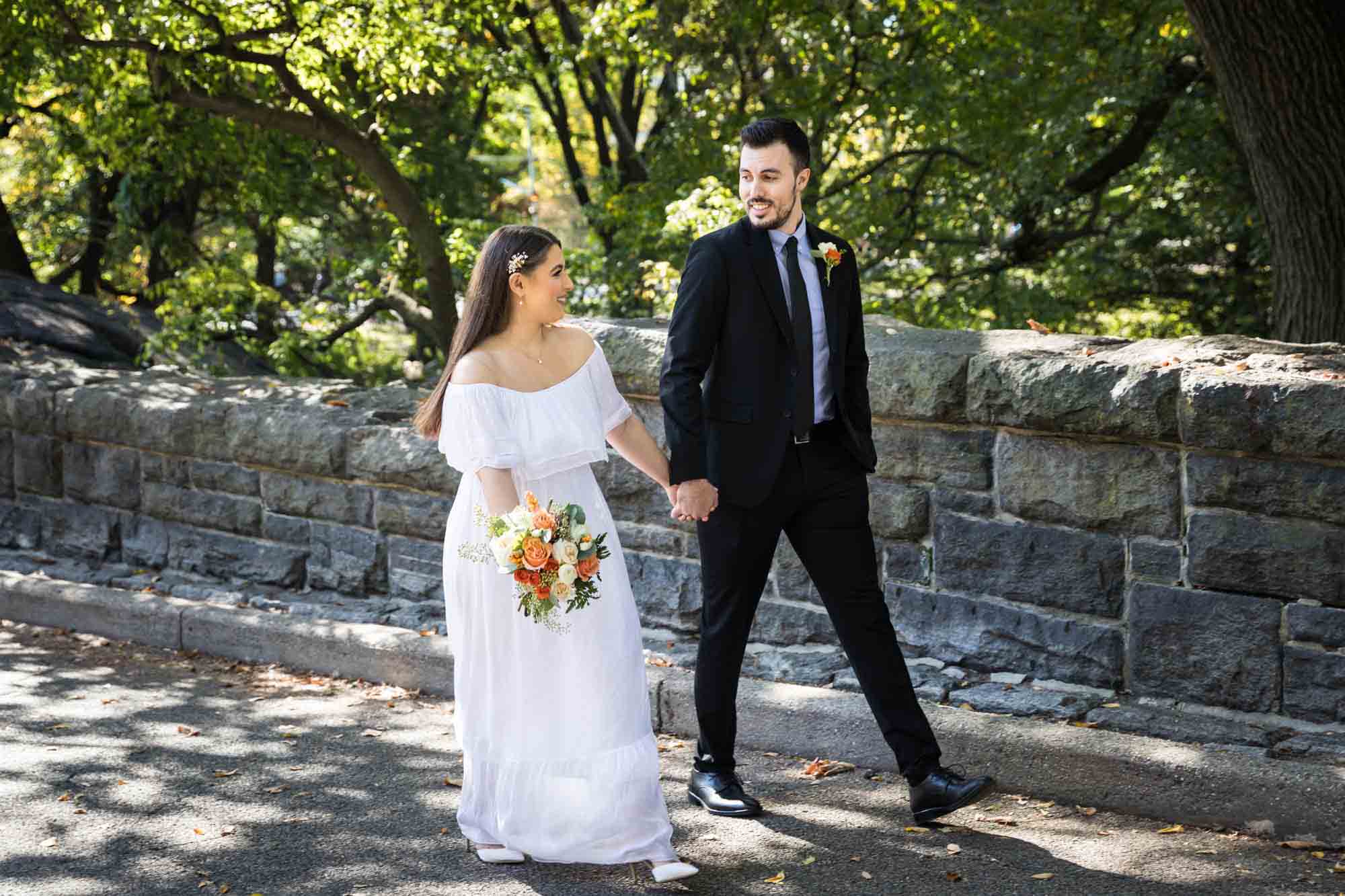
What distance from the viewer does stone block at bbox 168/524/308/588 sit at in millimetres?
7012

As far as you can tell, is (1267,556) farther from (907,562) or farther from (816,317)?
(816,317)

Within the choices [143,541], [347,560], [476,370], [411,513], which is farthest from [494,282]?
[143,541]

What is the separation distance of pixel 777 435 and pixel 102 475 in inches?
202

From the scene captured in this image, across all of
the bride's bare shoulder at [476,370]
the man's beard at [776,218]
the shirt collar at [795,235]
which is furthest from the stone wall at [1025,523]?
the bride's bare shoulder at [476,370]

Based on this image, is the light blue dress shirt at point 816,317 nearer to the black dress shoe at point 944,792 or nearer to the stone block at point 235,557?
the black dress shoe at point 944,792

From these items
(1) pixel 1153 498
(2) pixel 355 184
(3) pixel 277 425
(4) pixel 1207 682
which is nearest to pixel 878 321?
(1) pixel 1153 498

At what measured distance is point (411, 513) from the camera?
658 cm

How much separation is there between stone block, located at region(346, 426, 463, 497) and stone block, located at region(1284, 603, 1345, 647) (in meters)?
3.60

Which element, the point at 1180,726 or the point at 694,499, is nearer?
the point at 694,499

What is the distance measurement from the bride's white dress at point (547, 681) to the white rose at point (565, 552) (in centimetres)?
31

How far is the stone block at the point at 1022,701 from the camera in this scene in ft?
15.4

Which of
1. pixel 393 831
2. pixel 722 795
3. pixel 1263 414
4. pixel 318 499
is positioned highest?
pixel 1263 414

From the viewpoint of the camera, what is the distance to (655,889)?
3.70 metres

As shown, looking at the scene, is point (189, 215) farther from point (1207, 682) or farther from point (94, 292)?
point (1207, 682)
